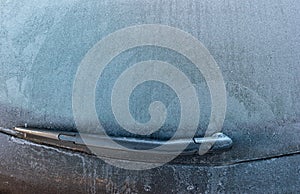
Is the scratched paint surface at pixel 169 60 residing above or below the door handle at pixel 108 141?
above

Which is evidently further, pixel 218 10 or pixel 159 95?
pixel 218 10

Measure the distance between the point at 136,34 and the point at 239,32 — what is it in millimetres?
289

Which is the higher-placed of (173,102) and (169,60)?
(169,60)

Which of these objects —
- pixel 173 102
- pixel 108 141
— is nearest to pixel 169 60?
pixel 173 102

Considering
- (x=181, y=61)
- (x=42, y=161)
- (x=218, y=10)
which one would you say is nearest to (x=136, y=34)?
(x=181, y=61)

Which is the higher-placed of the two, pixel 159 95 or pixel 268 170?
pixel 159 95

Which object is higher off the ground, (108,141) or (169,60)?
(169,60)

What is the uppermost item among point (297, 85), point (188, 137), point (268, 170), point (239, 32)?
point (239, 32)

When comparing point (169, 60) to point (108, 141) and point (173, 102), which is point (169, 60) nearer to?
point (173, 102)

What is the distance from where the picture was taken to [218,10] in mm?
1559

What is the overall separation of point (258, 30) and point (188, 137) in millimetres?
370

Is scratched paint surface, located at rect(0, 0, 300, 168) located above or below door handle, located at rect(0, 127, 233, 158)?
above

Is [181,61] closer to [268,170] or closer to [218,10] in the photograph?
[218,10]

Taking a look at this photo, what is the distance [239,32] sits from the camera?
1.53m
